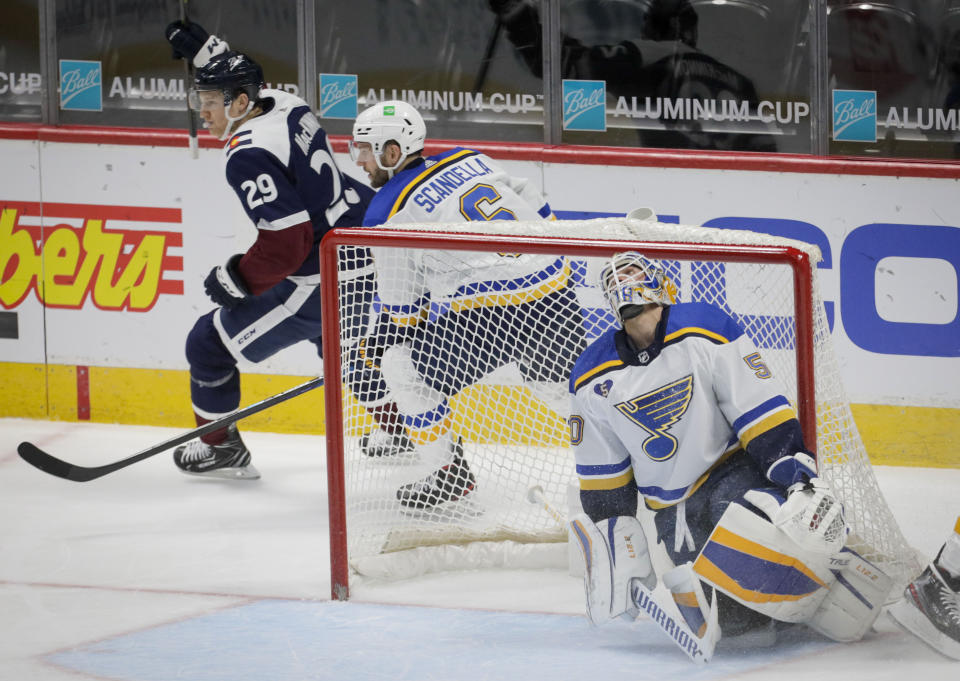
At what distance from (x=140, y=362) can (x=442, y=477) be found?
183 cm

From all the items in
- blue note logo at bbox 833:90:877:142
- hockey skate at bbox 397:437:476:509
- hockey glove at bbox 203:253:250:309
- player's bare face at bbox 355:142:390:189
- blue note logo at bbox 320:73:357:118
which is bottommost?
hockey skate at bbox 397:437:476:509

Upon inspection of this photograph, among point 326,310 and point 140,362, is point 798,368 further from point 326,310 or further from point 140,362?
point 140,362

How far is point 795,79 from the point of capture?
469 cm

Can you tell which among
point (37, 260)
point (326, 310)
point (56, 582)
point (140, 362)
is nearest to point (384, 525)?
point (326, 310)

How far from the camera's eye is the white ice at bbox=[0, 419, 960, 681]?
2951mm

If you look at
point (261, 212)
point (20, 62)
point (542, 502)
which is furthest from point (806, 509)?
point (20, 62)

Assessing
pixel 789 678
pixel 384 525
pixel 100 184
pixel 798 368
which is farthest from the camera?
pixel 100 184

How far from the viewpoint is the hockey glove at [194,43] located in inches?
173

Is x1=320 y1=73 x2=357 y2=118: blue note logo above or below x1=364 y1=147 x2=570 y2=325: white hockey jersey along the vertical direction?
above

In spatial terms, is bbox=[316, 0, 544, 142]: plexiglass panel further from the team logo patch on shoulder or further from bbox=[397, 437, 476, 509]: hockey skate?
the team logo patch on shoulder

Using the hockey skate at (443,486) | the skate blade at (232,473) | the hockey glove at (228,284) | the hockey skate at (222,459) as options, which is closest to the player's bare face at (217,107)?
the hockey glove at (228,284)

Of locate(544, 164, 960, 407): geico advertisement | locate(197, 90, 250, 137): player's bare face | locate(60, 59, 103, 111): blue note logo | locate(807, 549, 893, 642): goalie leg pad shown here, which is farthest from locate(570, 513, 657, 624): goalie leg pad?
locate(60, 59, 103, 111): blue note logo

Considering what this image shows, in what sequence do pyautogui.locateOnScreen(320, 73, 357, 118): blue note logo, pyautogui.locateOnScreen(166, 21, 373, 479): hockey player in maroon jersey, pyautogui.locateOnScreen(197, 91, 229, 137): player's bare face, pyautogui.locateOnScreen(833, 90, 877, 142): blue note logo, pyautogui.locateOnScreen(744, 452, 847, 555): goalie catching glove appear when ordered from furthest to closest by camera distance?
pyautogui.locateOnScreen(320, 73, 357, 118): blue note logo < pyautogui.locateOnScreen(833, 90, 877, 142): blue note logo < pyautogui.locateOnScreen(197, 91, 229, 137): player's bare face < pyautogui.locateOnScreen(166, 21, 373, 479): hockey player in maroon jersey < pyautogui.locateOnScreen(744, 452, 847, 555): goalie catching glove

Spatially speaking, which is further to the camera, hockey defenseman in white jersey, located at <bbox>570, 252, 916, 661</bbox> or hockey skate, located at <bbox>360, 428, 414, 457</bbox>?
hockey skate, located at <bbox>360, 428, 414, 457</bbox>
